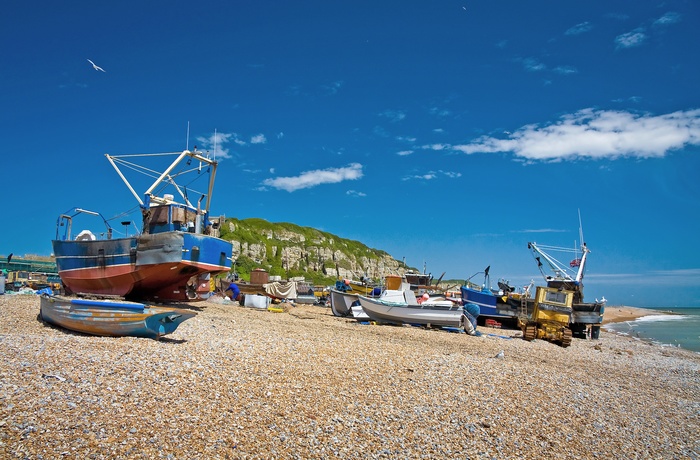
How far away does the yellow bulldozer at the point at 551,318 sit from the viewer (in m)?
26.4

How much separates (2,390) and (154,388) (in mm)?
2487

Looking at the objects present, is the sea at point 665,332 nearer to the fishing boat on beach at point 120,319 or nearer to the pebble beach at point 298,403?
the pebble beach at point 298,403

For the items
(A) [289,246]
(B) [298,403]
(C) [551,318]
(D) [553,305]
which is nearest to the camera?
(B) [298,403]

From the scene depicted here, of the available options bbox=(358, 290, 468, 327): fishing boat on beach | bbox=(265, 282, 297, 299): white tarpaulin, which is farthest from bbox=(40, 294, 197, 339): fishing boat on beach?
bbox=(265, 282, 297, 299): white tarpaulin

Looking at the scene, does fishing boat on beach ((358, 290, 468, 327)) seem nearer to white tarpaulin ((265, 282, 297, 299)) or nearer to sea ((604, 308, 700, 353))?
white tarpaulin ((265, 282, 297, 299))

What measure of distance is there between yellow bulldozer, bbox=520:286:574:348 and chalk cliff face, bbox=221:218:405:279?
56.9 metres

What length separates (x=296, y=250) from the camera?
360 feet

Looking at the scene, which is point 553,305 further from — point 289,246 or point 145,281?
point 289,246

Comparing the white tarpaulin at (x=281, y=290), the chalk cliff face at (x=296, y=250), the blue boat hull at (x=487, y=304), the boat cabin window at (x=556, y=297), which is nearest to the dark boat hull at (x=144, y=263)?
the white tarpaulin at (x=281, y=290)

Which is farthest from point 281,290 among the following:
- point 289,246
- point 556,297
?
point 289,246

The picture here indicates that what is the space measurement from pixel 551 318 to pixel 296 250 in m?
86.3

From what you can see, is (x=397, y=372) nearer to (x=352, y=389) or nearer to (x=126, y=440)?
(x=352, y=389)

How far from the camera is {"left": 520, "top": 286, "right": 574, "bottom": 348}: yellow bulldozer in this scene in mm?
26359

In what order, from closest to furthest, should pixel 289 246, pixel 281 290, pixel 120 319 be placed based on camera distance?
1. pixel 120 319
2. pixel 281 290
3. pixel 289 246
